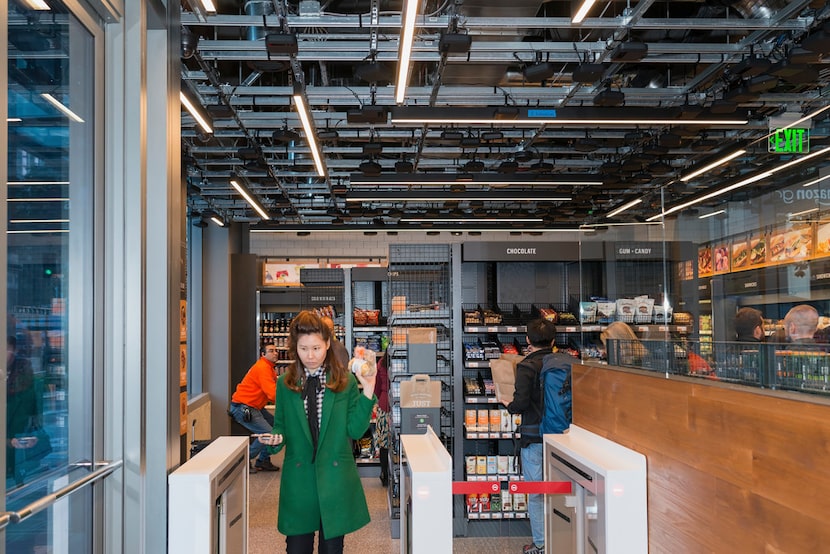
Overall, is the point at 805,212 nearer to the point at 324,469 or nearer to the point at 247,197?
the point at 324,469

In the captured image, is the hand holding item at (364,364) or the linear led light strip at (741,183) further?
the hand holding item at (364,364)

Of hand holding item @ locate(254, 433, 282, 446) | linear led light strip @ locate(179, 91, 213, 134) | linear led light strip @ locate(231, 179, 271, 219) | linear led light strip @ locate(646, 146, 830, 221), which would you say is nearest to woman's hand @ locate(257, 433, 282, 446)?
hand holding item @ locate(254, 433, 282, 446)

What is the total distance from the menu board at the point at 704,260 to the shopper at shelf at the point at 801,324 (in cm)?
62

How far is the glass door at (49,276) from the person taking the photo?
6.64ft

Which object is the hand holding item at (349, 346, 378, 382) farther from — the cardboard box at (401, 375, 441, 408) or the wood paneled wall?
the cardboard box at (401, 375, 441, 408)

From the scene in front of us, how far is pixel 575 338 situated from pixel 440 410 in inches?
64.8

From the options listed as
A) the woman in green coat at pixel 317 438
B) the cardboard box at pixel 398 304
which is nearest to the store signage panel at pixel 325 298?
the cardboard box at pixel 398 304

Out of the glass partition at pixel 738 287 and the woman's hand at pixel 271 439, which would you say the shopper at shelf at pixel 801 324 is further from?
the woman's hand at pixel 271 439

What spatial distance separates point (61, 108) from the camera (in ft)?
7.75

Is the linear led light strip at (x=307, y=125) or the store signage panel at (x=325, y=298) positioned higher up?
the linear led light strip at (x=307, y=125)

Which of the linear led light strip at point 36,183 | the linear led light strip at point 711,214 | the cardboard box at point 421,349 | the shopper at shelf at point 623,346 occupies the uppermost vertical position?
the linear led light strip at point 36,183

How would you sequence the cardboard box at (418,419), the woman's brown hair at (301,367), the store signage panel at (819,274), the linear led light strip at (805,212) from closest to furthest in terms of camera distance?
the store signage panel at (819,274), the linear led light strip at (805,212), the woman's brown hair at (301,367), the cardboard box at (418,419)

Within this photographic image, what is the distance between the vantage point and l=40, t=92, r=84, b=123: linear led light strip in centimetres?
229

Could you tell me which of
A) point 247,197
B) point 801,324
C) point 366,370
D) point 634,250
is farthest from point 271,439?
point 247,197
